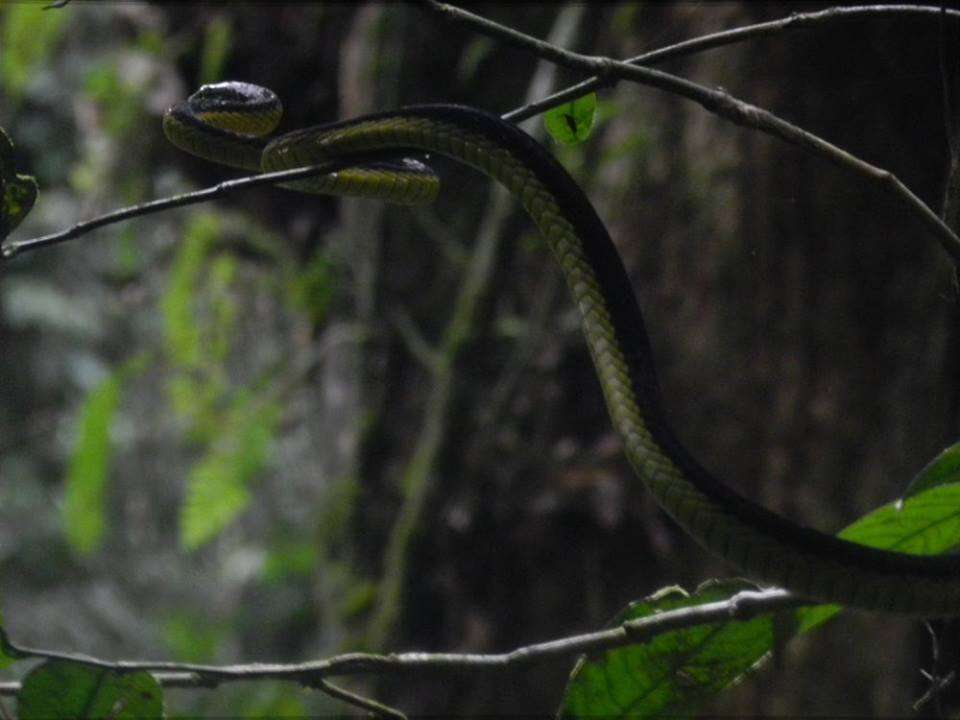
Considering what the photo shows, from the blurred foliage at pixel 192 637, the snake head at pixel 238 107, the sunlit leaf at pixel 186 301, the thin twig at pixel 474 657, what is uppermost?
the snake head at pixel 238 107

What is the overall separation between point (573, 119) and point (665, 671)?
52 cm

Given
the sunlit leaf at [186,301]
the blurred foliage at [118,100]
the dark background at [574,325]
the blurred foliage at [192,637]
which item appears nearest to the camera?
the dark background at [574,325]

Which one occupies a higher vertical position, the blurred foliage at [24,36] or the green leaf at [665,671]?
the blurred foliage at [24,36]

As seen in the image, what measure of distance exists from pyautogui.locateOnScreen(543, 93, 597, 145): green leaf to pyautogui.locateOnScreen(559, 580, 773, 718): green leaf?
0.44 metres

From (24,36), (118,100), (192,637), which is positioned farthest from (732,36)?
(192,637)

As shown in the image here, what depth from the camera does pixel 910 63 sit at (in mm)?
1772

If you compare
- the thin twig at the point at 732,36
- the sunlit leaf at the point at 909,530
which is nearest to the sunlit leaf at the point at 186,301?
the thin twig at the point at 732,36

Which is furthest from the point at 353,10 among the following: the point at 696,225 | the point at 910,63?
the point at 910,63

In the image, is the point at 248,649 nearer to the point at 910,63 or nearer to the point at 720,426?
the point at 720,426

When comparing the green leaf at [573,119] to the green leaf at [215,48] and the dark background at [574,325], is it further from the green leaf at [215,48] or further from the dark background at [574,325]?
the green leaf at [215,48]

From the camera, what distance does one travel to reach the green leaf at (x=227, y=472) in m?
3.20

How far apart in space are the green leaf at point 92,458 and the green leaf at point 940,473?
2699 millimetres

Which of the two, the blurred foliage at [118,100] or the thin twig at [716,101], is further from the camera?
the blurred foliage at [118,100]

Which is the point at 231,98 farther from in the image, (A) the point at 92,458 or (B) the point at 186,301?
(B) the point at 186,301
